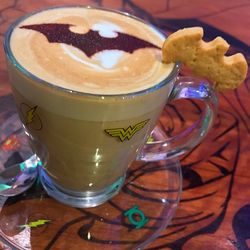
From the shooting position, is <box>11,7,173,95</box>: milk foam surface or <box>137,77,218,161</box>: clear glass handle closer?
<box>11,7,173,95</box>: milk foam surface

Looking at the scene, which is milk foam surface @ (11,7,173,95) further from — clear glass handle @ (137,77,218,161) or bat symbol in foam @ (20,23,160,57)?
clear glass handle @ (137,77,218,161)

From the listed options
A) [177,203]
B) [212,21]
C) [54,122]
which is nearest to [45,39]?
[54,122]

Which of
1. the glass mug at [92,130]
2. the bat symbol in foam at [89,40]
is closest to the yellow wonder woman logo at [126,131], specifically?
the glass mug at [92,130]

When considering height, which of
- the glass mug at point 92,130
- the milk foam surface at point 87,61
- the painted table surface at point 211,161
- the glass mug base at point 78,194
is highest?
the milk foam surface at point 87,61

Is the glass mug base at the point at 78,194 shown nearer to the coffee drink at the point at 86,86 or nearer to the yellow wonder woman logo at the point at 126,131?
the coffee drink at the point at 86,86

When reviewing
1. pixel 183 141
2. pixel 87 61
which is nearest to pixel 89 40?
pixel 87 61

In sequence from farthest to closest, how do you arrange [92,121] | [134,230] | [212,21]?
[212,21], [134,230], [92,121]

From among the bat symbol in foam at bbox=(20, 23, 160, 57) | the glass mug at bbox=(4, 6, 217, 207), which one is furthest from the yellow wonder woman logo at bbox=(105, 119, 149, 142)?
the bat symbol in foam at bbox=(20, 23, 160, 57)

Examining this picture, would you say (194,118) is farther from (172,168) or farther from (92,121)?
(92,121)
